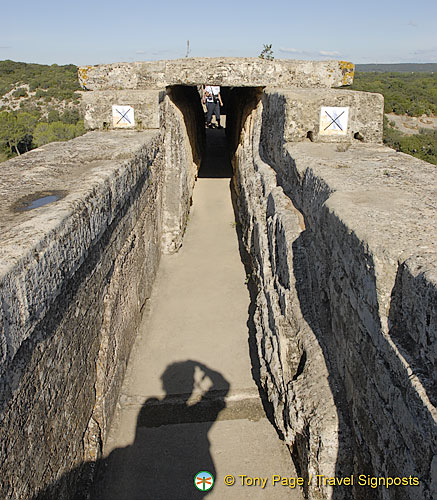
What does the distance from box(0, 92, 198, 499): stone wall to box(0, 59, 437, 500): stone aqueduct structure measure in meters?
0.01

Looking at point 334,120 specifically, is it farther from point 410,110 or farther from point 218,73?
point 410,110

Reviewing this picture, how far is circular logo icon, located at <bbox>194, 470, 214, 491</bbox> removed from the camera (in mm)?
2764

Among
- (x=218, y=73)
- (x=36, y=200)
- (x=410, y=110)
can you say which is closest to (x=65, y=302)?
(x=36, y=200)

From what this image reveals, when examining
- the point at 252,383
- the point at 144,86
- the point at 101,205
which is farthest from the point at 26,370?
the point at 144,86

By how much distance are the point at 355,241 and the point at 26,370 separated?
1534 mm

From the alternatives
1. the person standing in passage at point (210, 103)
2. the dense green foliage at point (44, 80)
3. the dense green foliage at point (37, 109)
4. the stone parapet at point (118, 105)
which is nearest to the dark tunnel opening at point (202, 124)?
the stone parapet at point (118, 105)

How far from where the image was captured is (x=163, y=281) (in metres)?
5.22

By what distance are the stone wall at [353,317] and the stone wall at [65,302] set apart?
1230 millimetres

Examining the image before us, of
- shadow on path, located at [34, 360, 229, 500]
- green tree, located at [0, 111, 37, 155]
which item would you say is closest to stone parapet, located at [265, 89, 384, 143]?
shadow on path, located at [34, 360, 229, 500]

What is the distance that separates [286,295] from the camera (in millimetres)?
3111

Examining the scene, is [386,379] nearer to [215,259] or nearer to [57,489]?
[57,489]

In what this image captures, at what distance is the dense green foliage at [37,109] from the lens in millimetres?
19359

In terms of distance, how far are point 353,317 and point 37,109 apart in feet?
97.7

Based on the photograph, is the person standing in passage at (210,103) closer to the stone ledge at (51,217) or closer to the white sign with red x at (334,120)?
the white sign with red x at (334,120)
